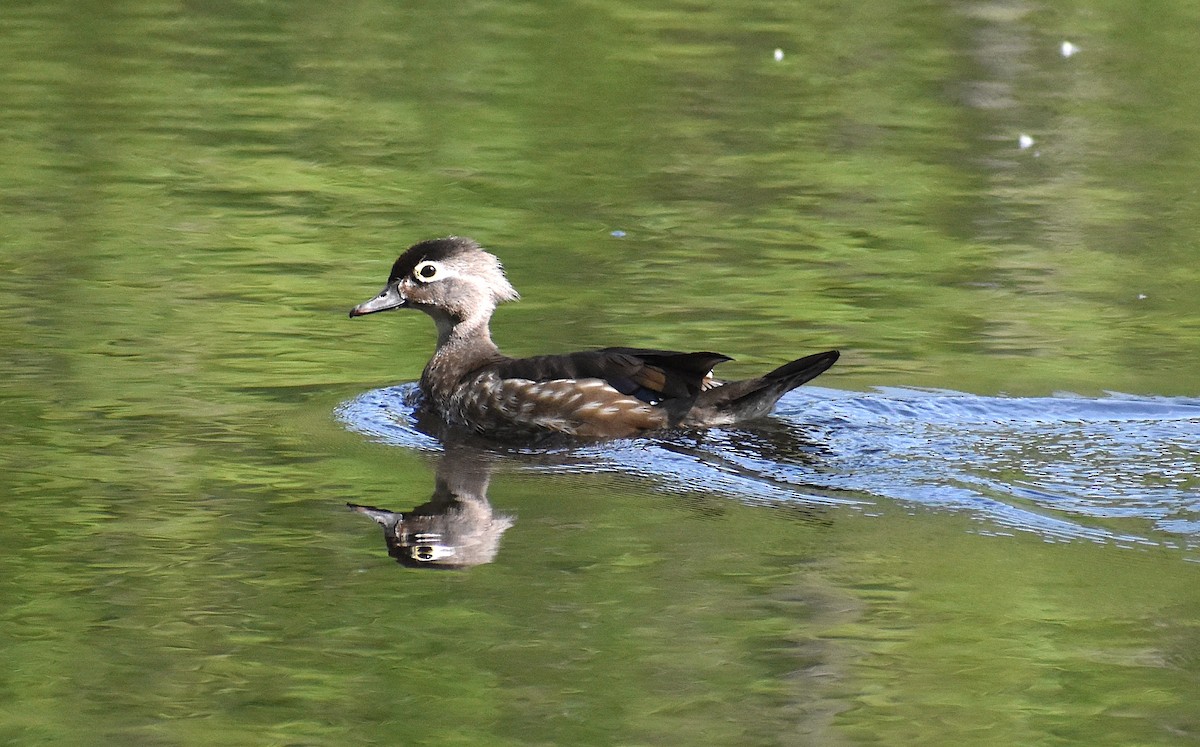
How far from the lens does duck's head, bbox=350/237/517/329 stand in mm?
10898

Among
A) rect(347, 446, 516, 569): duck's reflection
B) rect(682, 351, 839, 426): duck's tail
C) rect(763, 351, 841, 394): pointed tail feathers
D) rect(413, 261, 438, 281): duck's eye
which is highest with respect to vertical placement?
rect(413, 261, 438, 281): duck's eye

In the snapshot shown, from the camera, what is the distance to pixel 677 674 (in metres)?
6.45

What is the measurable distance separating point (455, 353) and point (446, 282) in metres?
0.43

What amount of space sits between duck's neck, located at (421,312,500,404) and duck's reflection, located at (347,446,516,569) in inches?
58.4

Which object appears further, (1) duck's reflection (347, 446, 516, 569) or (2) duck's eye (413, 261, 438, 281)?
(2) duck's eye (413, 261, 438, 281)

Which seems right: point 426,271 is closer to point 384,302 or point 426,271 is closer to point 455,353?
point 384,302

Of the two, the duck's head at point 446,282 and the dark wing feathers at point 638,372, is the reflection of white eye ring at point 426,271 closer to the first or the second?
the duck's head at point 446,282

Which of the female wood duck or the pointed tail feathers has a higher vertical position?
the pointed tail feathers

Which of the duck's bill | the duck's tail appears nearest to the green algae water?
the duck's tail

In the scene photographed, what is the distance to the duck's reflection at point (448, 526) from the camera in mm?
7645

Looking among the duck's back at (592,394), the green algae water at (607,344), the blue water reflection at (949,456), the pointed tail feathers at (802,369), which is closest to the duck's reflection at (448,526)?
the green algae water at (607,344)

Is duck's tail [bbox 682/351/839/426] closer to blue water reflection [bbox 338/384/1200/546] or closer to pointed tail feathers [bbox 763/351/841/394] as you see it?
pointed tail feathers [bbox 763/351/841/394]

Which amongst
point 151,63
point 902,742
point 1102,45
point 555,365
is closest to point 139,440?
point 555,365

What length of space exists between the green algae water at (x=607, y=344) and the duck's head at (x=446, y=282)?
1.52 feet
